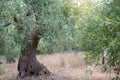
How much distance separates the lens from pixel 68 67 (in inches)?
617

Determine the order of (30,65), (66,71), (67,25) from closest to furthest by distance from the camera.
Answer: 1. (67,25)
2. (30,65)
3. (66,71)

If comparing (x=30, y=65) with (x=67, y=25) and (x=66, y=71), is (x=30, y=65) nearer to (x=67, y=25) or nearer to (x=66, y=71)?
(x=66, y=71)

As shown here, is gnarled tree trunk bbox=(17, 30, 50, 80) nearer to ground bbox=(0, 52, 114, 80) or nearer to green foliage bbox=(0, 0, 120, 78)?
ground bbox=(0, 52, 114, 80)

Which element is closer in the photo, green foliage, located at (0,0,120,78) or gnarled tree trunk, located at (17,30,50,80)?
green foliage, located at (0,0,120,78)

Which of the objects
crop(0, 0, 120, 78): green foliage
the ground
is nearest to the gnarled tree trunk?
the ground

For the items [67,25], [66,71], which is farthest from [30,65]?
[67,25]

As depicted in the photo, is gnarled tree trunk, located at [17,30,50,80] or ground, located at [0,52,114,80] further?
gnarled tree trunk, located at [17,30,50,80]

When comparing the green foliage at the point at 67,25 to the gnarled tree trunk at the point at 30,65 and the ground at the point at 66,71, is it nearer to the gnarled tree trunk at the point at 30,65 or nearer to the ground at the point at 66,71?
the ground at the point at 66,71

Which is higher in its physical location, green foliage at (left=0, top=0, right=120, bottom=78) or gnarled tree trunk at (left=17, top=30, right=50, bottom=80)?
green foliage at (left=0, top=0, right=120, bottom=78)

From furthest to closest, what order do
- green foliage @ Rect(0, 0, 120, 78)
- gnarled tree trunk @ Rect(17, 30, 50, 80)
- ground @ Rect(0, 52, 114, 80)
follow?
gnarled tree trunk @ Rect(17, 30, 50, 80) < ground @ Rect(0, 52, 114, 80) < green foliage @ Rect(0, 0, 120, 78)

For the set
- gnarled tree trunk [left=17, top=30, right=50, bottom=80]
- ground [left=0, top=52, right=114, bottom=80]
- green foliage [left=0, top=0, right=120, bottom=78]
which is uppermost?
green foliage [left=0, top=0, right=120, bottom=78]

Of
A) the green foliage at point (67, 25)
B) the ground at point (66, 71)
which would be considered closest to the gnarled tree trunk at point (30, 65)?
the ground at point (66, 71)

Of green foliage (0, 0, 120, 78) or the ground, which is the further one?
the ground

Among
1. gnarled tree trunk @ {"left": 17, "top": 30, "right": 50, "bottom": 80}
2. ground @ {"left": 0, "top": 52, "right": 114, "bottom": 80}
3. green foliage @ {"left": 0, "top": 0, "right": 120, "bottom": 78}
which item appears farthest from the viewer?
gnarled tree trunk @ {"left": 17, "top": 30, "right": 50, "bottom": 80}
